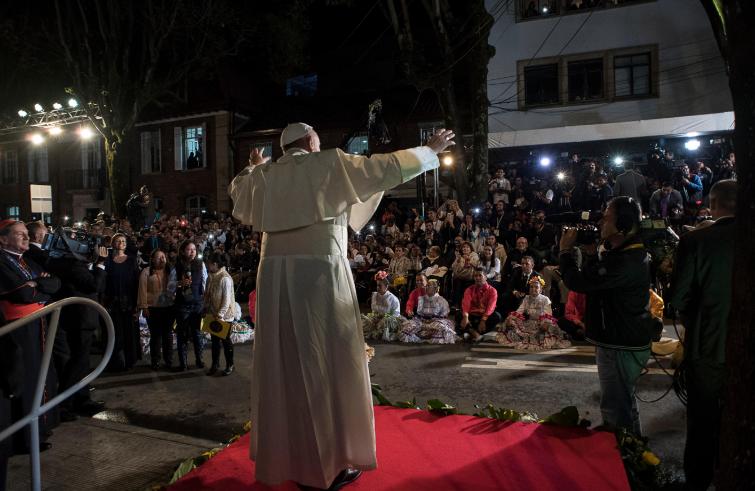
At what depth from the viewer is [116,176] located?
20844 millimetres

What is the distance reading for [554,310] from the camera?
405 inches

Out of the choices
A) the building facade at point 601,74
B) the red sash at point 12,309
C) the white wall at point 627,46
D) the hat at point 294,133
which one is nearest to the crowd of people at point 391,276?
the red sash at point 12,309

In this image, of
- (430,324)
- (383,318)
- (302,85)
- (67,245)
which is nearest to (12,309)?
(67,245)

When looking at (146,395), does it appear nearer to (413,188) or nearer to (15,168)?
(413,188)

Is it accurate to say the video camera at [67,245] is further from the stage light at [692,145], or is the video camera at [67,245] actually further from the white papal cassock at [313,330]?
the stage light at [692,145]

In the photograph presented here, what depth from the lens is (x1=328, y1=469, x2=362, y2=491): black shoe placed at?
317cm

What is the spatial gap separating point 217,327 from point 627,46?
15663 millimetres

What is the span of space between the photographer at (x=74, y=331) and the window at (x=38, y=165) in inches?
1195

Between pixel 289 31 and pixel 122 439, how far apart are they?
61.7 feet

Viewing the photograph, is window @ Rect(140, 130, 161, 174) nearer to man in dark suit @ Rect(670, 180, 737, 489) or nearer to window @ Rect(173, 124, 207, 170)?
window @ Rect(173, 124, 207, 170)

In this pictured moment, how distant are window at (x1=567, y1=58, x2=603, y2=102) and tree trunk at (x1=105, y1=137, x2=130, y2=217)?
652 inches

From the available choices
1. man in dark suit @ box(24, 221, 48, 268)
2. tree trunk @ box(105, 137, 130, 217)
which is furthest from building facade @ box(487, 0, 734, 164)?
tree trunk @ box(105, 137, 130, 217)

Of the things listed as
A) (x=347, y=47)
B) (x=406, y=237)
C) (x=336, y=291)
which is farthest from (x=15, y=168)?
(x=336, y=291)

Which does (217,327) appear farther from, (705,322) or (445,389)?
(705,322)
